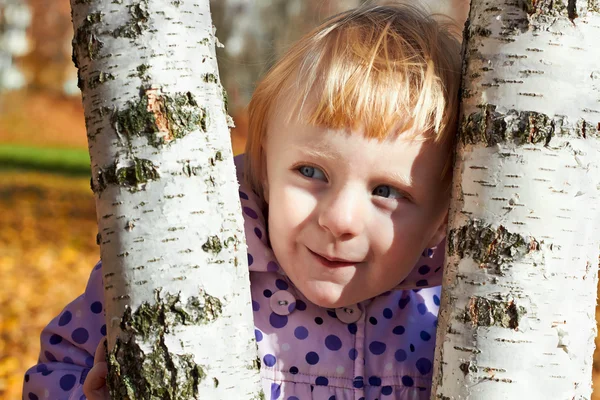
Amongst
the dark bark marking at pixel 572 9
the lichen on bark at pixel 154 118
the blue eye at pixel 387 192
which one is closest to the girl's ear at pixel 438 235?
the blue eye at pixel 387 192

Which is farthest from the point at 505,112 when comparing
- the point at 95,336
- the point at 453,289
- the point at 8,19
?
the point at 8,19

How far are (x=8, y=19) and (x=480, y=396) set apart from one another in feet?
43.1

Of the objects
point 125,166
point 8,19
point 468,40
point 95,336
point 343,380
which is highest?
point 8,19

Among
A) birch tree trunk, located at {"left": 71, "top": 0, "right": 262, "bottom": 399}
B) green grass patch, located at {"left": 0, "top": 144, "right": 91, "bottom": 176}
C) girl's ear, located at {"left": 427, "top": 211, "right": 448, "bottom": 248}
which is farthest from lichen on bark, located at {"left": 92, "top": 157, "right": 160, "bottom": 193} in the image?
green grass patch, located at {"left": 0, "top": 144, "right": 91, "bottom": 176}

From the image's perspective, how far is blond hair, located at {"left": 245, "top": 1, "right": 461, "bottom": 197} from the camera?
1.73m

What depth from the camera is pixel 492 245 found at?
52.9 inches

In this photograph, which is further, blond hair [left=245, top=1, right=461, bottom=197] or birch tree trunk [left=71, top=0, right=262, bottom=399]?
blond hair [left=245, top=1, right=461, bottom=197]

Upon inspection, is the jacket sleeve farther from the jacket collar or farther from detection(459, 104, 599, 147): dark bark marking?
detection(459, 104, 599, 147): dark bark marking

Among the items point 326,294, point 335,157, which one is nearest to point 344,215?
point 335,157

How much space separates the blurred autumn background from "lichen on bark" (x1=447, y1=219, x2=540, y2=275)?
4024 mm

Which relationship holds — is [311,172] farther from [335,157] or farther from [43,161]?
[43,161]

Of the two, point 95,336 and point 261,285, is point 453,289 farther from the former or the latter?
point 95,336

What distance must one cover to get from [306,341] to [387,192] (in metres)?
0.51

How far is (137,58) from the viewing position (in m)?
1.20
